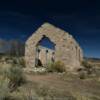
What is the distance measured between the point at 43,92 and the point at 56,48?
14.6m

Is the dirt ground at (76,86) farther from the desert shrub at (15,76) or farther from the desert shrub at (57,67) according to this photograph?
the desert shrub at (57,67)

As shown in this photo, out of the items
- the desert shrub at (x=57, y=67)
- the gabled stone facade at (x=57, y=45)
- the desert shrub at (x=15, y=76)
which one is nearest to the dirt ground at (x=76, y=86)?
the desert shrub at (x=15, y=76)

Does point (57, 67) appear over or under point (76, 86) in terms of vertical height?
over

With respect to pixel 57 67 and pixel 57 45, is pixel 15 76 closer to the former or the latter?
pixel 57 67

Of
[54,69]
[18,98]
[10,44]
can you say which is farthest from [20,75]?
[10,44]

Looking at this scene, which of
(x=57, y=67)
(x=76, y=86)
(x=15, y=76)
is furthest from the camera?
(x=57, y=67)

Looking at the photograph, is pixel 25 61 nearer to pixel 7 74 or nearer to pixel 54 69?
pixel 54 69

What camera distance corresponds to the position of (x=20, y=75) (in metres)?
11.4

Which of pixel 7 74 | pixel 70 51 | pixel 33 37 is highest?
pixel 33 37

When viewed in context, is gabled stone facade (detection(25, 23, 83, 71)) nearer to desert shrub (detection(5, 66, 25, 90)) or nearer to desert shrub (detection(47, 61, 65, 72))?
desert shrub (detection(47, 61, 65, 72))

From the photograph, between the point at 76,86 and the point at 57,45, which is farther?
the point at 57,45

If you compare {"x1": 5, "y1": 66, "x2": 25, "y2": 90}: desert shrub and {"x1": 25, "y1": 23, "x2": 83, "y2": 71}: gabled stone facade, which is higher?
{"x1": 25, "y1": 23, "x2": 83, "y2": 71}: gabled stone facade

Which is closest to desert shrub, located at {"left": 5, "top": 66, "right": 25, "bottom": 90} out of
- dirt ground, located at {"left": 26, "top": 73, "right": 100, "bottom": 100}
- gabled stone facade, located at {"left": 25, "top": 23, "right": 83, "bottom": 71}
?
dirt ground, located at {"left": 26, "top": 73, "right": 100, "bottom": 100}

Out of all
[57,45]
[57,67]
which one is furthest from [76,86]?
[57,45]
